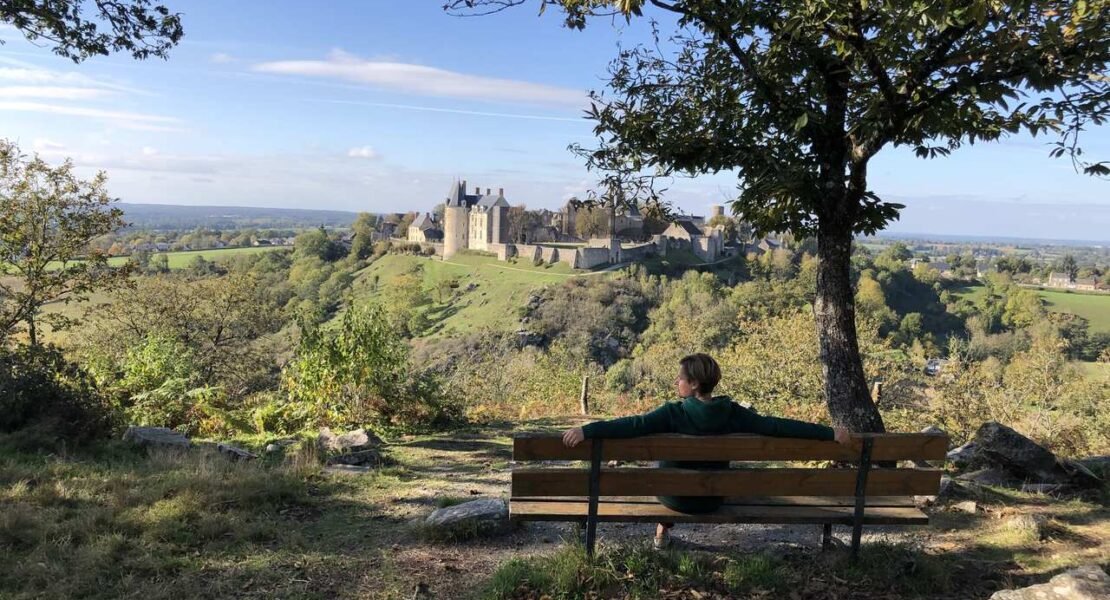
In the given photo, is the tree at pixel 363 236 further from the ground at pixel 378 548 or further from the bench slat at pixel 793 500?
the bench slat at pixel 793 500

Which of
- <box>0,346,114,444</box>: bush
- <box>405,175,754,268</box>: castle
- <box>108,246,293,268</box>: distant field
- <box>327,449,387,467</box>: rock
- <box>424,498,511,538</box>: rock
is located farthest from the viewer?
<box>405,175,754,268</box>: castle

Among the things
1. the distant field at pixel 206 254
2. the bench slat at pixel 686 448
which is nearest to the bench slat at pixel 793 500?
the bench slat at pixel 686 448

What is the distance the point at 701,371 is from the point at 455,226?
95.3m

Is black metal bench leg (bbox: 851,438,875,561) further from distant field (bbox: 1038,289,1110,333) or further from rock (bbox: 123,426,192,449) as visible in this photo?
distant field (bbox: 1038,289,1110,333)

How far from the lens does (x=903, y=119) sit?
16.4 ft

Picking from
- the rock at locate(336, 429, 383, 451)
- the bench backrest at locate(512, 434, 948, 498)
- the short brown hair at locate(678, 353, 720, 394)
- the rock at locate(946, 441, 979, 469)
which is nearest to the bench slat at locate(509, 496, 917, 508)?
the bench backrest at locate(512, 434, 948, 498)

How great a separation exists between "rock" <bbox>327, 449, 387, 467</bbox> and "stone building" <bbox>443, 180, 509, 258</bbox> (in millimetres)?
85946

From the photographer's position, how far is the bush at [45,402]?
723 cm

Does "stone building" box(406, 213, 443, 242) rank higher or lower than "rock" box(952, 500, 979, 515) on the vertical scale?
higher

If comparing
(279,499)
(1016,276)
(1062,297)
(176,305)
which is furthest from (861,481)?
(1016,276)

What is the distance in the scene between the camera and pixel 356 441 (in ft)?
25.1

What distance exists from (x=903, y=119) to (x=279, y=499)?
236 inches

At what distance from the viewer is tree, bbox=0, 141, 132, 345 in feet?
39.2

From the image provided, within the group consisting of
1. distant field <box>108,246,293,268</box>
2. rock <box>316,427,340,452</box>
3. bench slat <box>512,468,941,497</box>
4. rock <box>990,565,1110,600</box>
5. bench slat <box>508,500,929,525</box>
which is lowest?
distant field <box>108,246,293,268</box>
